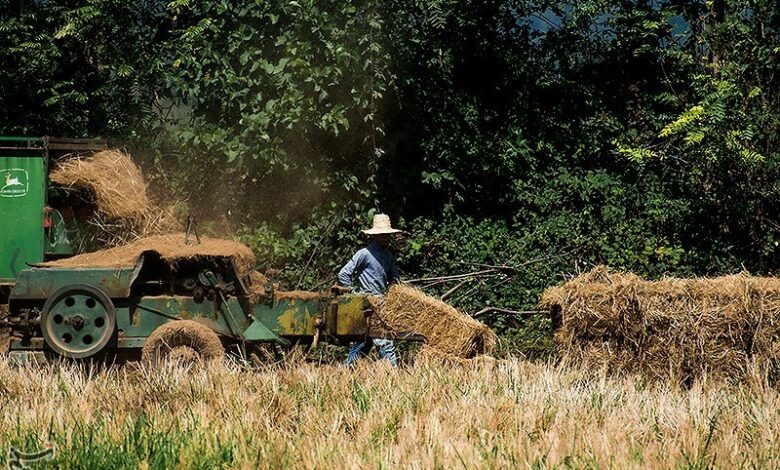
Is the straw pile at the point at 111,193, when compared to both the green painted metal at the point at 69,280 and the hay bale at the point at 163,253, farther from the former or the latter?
the green painted metal at the point at 69,280

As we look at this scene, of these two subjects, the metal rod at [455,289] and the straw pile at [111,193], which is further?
the metal rod at [455,289]

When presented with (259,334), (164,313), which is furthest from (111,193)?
(259,334)

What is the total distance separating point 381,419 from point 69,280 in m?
4.25

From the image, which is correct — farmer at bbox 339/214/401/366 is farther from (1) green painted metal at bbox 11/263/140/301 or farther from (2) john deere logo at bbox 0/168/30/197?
(2) john deere logo at bbox 0/168/30/197

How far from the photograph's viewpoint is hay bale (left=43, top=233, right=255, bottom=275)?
10.5 meters

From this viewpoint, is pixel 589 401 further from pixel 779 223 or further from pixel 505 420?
pixel 779 223

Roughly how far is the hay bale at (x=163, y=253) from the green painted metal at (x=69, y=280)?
0.09 meters

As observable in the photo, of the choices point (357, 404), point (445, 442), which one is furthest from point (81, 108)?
point (445, 442)

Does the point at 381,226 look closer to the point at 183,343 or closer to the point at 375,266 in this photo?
the point at 375,266

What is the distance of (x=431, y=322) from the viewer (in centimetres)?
1069

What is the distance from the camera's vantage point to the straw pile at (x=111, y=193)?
1137 cm

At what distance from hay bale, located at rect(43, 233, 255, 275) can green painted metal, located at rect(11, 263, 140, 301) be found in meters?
0.09

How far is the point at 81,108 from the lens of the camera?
15.3 metres

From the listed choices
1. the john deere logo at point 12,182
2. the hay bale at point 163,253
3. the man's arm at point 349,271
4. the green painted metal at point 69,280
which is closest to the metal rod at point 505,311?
A: the man's arm at point 349,271
